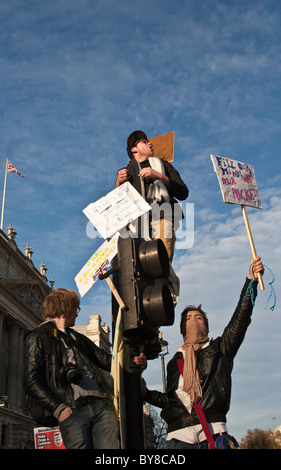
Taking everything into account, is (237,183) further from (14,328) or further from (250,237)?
(14,328)

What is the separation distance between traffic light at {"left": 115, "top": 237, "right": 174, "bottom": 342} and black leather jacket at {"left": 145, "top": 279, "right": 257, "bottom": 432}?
943 mm

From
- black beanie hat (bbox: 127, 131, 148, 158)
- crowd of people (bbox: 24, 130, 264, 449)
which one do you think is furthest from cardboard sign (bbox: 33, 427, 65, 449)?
black beanie hat (bbox: 127, 131, 148, 158)

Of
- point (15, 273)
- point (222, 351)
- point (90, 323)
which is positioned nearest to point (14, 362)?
point (15, 273)

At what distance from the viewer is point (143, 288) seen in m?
3.76

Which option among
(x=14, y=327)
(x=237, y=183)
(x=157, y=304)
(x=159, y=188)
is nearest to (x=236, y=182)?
(x=237, y=183)

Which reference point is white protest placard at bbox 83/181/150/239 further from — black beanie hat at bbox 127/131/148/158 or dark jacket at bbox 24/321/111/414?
black beanie hat at bbox 127/131/148/158

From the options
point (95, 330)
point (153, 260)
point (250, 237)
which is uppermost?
point (95, 330)

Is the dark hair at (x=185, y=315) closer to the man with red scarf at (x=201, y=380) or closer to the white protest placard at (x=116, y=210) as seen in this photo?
the man with red scarf at (x=201, y=380)

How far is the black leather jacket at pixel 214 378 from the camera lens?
4270 mm

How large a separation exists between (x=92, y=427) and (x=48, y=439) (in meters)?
0.41

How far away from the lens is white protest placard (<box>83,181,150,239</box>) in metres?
4.32

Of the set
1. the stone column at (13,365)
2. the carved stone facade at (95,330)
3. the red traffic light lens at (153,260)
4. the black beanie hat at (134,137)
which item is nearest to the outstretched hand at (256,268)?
the red traffic light lens at (153,260)

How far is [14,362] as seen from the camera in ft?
126
